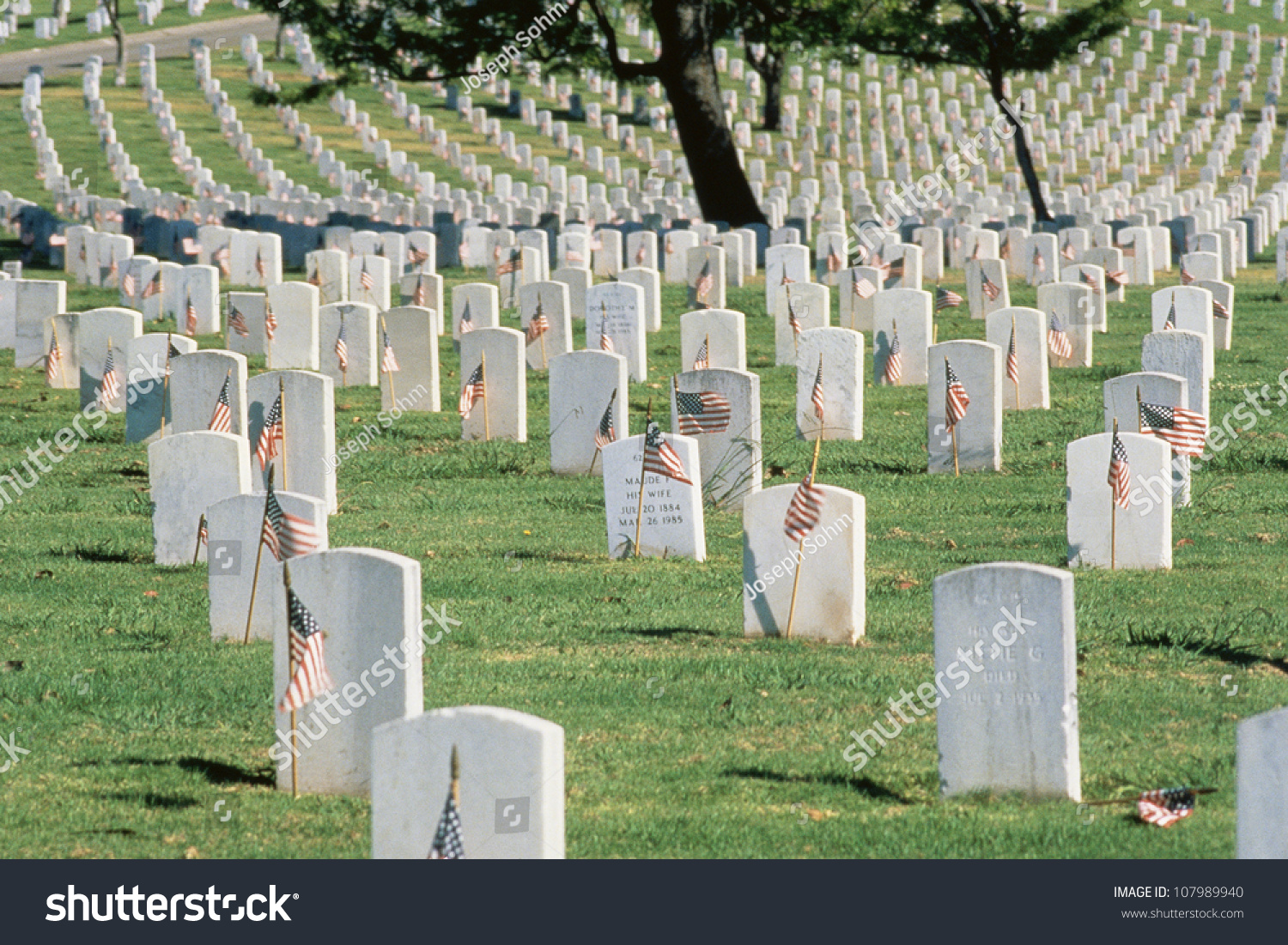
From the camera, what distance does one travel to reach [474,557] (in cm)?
1021

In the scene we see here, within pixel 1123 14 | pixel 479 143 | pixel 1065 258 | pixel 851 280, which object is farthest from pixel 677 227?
pixel 479 143

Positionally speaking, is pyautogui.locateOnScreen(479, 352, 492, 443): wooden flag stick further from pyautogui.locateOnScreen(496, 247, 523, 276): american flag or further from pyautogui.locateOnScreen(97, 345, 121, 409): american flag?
pyautogui.locateOnScreen(496, 247, 523, 276): american flag

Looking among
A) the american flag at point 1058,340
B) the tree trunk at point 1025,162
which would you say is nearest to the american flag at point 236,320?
the american flag at point 1058,340

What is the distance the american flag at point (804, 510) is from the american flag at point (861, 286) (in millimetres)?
12223

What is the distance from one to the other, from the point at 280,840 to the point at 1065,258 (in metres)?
20.8

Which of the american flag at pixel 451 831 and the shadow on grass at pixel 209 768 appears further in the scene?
the shadow on grass at pixel 209 768

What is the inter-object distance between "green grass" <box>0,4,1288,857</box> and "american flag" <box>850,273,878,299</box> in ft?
19.4

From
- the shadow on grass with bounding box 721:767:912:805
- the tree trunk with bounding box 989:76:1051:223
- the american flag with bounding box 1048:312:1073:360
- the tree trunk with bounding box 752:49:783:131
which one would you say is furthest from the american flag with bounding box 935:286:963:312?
the tree trunk with bounding box 752:49:783:131

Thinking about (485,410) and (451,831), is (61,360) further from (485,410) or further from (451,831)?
(451,831)

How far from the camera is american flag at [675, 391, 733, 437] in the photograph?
38.9 feet

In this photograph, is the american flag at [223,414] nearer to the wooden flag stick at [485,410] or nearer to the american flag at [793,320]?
the wooden flag stick at [485,410]

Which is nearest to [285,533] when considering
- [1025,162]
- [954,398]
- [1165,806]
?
[1165,806]

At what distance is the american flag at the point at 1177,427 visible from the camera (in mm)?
10531

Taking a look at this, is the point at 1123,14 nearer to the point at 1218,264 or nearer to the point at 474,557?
the point at 1218,264
